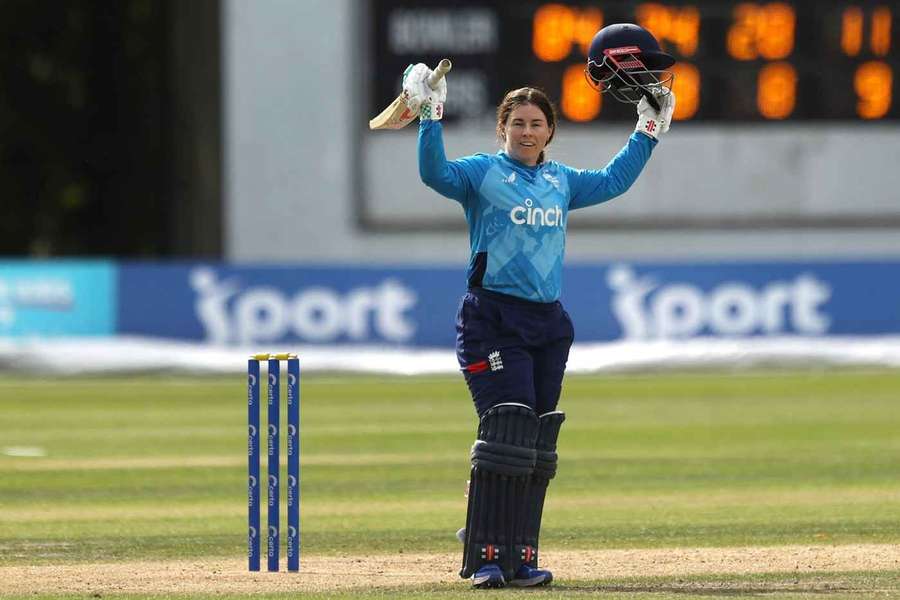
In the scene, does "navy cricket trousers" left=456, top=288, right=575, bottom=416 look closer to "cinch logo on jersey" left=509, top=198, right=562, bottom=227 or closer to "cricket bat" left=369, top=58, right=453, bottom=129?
"cinch logo on jersey" left=509, top=198, right=562, bottom=227

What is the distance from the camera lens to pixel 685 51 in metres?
21.7

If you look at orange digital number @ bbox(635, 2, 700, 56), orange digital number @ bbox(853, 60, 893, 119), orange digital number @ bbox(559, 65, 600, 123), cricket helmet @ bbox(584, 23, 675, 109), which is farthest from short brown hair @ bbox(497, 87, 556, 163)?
orange digital number @ bbox(853, 60, 893, 119)

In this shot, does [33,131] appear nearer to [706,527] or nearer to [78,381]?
[78,381]

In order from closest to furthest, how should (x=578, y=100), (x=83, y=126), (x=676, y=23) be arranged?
(x=676, y=23)
(x=578, y=100)
(x=83, y=126)

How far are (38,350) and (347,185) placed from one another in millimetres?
4978

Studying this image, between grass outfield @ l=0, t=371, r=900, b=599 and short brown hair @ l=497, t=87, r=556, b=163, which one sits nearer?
short brown hair @ l=497, t=87, r=556, b=163

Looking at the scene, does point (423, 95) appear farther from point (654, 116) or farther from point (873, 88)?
point (873, 88)

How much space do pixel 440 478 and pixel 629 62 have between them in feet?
13.7

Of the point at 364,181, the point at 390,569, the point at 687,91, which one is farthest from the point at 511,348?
the point at 364,181

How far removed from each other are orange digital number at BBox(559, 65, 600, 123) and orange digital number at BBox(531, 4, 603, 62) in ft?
0.87

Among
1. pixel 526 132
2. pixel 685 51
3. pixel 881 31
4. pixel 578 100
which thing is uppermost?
pixel 881 31

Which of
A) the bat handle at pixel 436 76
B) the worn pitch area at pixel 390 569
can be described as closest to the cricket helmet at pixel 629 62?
the bat handle at pixel 436 76

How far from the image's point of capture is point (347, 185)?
23.1 metres

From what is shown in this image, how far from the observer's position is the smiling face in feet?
23.6
